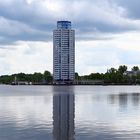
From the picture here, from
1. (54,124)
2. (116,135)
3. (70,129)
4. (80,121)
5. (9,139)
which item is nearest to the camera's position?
(9,139)

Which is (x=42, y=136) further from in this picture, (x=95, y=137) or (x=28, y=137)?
(x=95, y=137)

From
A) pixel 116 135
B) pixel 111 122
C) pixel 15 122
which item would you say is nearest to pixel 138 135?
pixel 116 135

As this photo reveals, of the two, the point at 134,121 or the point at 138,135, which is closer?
the point at 138,135

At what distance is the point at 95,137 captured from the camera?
39.5 metres

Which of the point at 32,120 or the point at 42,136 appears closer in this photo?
the point at 42,136

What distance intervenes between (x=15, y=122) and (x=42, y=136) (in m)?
12.0

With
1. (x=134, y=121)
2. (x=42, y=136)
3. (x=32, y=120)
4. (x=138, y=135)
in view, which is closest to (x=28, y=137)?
(x=42, y=136)

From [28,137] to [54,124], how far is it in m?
10.4

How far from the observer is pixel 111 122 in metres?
51.4

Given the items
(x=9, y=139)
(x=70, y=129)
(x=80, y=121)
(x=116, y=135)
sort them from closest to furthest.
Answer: (x=9, y=139) → (x=116, y=135) → (x=70, y=129) → (x=80, y=121)

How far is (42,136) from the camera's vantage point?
3981 cm

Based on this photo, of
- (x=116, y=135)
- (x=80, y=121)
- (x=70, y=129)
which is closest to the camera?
(x=116, y=135)

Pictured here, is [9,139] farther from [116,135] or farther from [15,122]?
[15,122]

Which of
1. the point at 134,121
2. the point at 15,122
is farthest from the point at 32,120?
the point at 134,121
